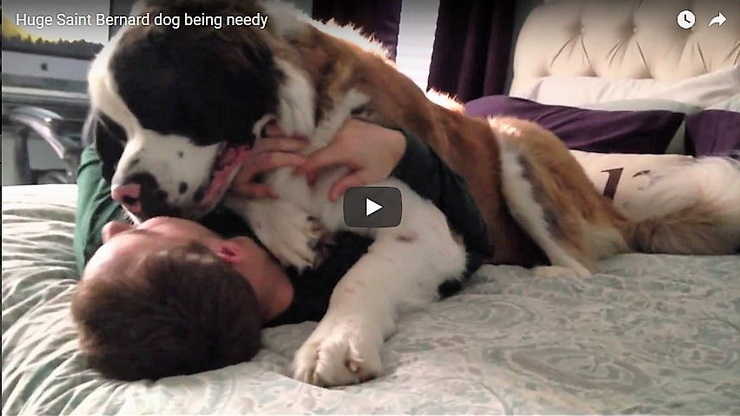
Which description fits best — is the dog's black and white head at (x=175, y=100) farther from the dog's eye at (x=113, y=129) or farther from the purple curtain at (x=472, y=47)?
the purple curtain at (x=472, y=47)

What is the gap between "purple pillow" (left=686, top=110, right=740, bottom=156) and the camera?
150 centimetres

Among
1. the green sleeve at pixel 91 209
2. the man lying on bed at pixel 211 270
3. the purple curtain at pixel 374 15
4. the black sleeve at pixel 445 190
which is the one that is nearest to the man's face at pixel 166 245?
the man lying on bed at pixel 211 270

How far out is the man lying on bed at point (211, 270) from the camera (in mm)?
671

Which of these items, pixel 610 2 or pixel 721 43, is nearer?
pixel 721 43

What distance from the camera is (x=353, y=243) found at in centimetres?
97

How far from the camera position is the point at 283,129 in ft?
3.21

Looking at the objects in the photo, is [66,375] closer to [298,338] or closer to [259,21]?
[298,338]

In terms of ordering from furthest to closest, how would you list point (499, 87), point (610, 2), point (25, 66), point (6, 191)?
point (499, 87) < point (610, 2) < point (6, 191) < point (25, 66)

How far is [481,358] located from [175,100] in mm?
484

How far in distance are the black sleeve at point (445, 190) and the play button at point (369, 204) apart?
0.05 meters

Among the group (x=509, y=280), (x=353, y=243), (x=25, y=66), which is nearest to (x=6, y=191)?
(x=25, y=66)

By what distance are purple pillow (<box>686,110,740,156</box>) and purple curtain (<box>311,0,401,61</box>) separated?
73cm

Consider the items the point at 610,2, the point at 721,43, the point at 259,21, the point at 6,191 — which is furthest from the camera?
the point at 610,2

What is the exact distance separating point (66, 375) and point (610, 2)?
5.89 ft
